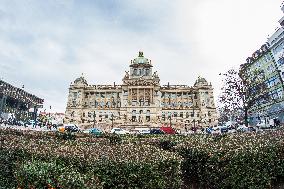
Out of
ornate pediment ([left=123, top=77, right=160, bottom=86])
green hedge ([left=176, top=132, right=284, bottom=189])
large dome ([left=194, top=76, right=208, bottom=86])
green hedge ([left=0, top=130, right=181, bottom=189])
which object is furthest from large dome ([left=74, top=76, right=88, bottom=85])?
green hedge ([left=176, top=132, right=284, bottom=189])

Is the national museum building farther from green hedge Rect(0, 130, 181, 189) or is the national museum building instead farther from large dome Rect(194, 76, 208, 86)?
green hedge Rect(0, 130, 181, 189)

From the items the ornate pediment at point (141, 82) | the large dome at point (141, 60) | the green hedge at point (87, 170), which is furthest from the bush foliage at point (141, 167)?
the large dome at point (141, 60)

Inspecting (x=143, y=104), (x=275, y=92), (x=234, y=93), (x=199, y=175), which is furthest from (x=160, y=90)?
(x=199, y=175)

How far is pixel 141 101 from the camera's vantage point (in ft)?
344

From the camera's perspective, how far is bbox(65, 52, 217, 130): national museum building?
102m

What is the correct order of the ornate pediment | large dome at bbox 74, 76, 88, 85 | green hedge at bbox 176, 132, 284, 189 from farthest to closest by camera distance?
large dome at bbox 74, 76, 88, 85 → the ornate pediment → green hedge at bbox 176, 132, 284, 189

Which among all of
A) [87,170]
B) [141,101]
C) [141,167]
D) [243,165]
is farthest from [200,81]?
[87,170]

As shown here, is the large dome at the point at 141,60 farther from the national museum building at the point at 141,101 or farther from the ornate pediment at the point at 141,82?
the ornate pediment at the point at 141,82

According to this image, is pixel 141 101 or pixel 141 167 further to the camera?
pixel 141 101

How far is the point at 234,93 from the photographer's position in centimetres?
4838

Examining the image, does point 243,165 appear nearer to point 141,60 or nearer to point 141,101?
point 141,101

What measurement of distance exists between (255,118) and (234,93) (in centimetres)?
2621

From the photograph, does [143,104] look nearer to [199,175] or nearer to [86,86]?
[86,86]

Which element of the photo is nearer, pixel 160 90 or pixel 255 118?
pixel 255 118
